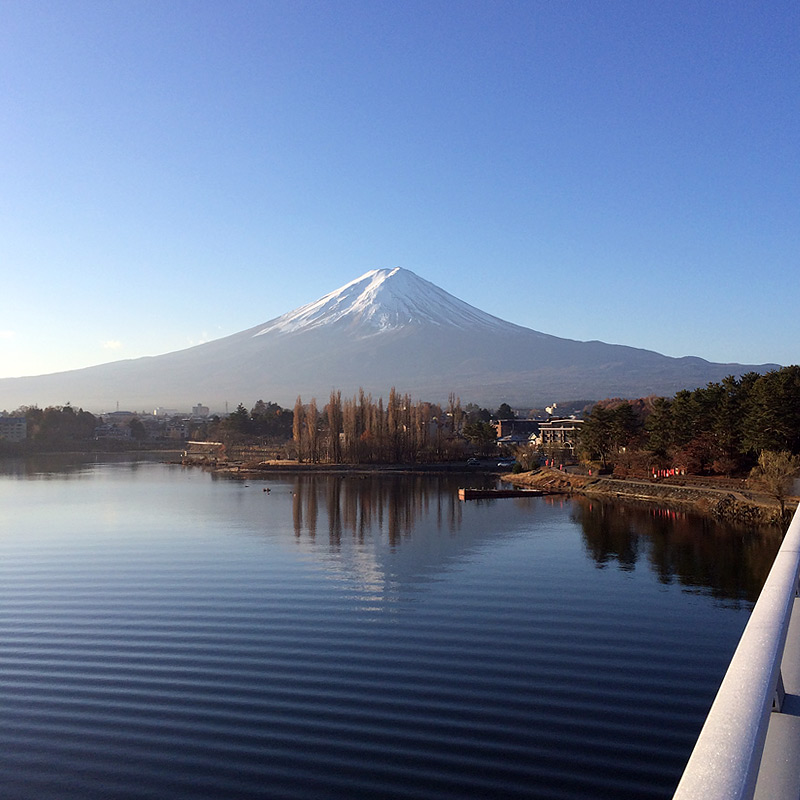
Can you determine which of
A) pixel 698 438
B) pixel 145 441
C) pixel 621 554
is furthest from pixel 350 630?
pixel 145 441

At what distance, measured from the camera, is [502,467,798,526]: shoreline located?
1980 centimetres

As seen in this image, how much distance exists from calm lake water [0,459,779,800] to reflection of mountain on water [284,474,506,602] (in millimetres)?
141

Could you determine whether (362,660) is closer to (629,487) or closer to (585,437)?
(629,487)

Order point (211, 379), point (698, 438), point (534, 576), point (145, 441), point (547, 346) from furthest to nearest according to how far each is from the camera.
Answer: point (547, 346) < point (211, 379) < point (145, 441) < point (698, 438) < point (534, 576)

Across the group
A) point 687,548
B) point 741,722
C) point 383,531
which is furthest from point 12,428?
point 741,722

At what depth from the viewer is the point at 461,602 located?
34.9 feet

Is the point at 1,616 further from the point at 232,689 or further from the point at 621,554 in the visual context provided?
the point at 621,554

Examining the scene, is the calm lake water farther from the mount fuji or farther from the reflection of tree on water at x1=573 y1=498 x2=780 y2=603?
the mount fuji

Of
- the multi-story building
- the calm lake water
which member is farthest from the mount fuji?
the calm lake water

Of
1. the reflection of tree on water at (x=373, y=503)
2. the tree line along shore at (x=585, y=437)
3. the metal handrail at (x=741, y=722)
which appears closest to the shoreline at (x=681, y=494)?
the tree line along shore at (x=585, y=437)

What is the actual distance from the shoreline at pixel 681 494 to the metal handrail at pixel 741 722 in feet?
62.4

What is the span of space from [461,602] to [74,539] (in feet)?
34.6

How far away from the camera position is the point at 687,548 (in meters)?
15.9

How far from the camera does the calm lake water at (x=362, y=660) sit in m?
5.26
